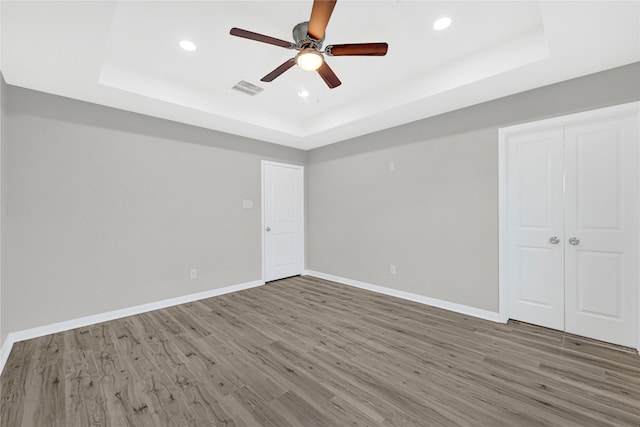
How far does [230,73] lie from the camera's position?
10.6 ft

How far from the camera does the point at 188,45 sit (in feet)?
8.77

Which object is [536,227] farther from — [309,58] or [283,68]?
[283,68]

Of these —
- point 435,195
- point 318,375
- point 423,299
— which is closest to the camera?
point 318,375

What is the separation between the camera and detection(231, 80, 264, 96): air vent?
3495 millimetres

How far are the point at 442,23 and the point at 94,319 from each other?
4957 mm

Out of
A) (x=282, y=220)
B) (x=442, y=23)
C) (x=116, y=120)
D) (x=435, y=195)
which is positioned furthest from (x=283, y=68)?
(x=282, y=220)

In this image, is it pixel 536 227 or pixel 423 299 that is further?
pixel 423 299

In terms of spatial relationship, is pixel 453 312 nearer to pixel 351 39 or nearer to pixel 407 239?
pixel 407 239

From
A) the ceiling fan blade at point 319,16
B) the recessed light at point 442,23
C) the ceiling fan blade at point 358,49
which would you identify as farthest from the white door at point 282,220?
the recessed light at point 442,23

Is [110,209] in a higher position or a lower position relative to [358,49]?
lower

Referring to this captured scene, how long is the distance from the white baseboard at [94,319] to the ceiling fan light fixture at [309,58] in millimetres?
3579

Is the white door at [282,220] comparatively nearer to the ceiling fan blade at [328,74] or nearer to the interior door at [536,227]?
the ceiling fan blade at [328,74]

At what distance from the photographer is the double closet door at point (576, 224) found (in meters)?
2.56

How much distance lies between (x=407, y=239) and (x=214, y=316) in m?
2.95
